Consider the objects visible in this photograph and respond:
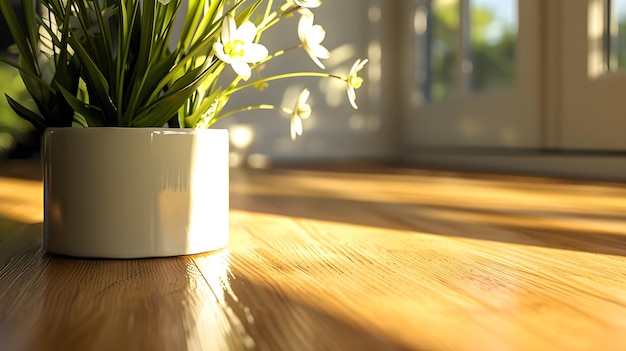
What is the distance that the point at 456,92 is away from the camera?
2.40 meters

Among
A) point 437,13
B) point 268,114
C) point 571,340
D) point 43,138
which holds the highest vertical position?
point 437,13

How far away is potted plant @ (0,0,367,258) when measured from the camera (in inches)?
22.7

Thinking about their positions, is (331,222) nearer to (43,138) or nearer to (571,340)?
(43,138)

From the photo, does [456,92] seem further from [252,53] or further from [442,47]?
[252,53]

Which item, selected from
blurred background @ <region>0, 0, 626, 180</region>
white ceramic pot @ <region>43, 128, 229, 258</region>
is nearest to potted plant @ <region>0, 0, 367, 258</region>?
white ceramic pot @ <region>43, 128, 229, 258</region>

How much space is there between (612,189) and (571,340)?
101 cm

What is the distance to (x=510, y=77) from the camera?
2090mm

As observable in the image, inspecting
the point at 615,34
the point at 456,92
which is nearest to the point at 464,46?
the point at 456,92

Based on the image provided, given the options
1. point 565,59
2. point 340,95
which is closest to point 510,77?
point 565,59

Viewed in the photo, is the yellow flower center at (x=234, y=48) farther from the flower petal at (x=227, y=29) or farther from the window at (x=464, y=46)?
the window at (x=464, y=46)

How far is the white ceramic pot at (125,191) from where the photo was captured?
0.58m

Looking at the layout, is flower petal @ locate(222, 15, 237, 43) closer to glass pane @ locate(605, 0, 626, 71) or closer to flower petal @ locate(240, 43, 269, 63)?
flower petal @ locate(240, 43, 269, 63)

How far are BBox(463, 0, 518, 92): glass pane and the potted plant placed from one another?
1582 mm

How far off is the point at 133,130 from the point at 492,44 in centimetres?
180
